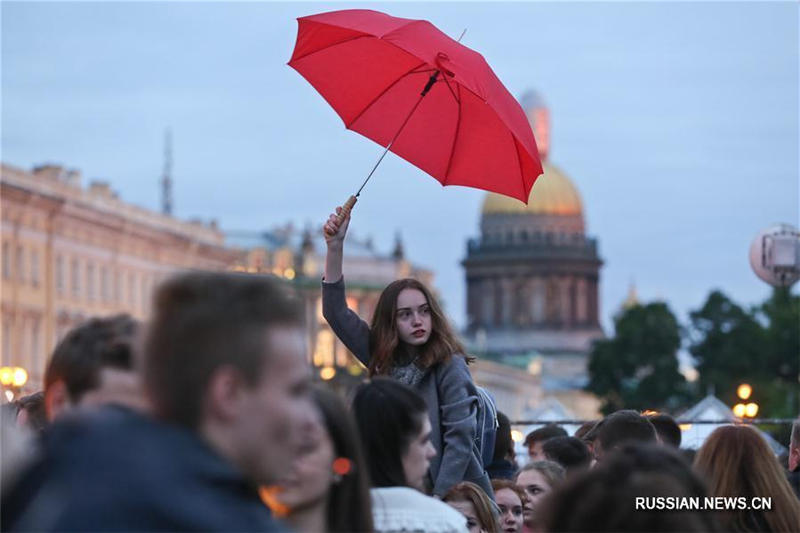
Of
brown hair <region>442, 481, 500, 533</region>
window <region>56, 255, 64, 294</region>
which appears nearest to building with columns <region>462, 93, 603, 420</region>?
window <region>56, 255, 64, 294</region>

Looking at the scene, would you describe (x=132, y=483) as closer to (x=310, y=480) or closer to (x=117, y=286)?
(x=310, y=480)

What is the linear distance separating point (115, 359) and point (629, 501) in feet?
5.29

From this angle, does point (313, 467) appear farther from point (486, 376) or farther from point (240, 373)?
point (486, 376)

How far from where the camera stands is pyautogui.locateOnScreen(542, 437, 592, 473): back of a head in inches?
490

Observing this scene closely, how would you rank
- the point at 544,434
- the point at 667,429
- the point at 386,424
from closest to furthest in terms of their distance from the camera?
the point at 386,424, the point at 667,429, the point at 544,434

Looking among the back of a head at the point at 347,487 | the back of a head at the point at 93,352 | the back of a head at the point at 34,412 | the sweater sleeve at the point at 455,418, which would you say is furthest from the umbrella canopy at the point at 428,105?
the back of a head at the point at 347,487

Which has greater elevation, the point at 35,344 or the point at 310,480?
the point at 35,344

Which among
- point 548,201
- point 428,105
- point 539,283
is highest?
point 548,201

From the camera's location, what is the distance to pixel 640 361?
131750mm

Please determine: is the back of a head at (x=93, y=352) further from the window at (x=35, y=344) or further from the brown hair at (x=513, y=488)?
the window at (x=35, y=344)

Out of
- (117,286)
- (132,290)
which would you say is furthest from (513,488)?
(132,290)

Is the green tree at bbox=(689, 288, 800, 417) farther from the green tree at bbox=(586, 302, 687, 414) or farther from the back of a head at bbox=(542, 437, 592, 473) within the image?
the back of a head at bbox=(542, 437, 592, 473)

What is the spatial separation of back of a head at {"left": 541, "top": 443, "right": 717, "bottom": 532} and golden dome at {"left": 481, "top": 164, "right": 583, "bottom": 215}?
176 meters

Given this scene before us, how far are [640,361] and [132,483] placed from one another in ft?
420
